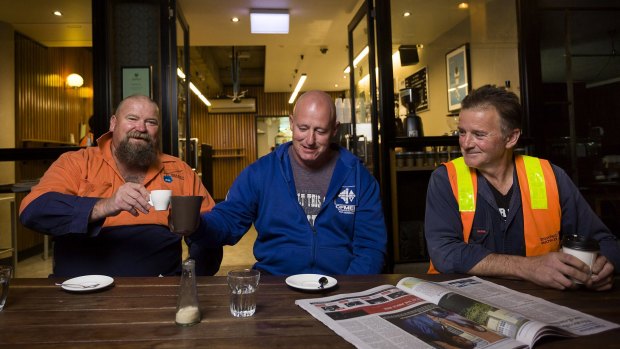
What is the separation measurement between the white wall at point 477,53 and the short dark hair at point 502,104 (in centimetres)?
262

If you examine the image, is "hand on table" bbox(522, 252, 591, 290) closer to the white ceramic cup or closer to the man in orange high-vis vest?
the man in orange high-vis vest

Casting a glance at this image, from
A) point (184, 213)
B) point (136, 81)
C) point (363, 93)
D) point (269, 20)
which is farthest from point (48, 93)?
point (184, 213)

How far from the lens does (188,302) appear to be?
37.7 inches

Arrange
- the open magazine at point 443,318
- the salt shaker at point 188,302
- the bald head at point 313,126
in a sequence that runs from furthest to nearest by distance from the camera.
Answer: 1. the bald head at point 313,126
2. the salt shaker at point 188,302
3. the open magazine at point 443,318

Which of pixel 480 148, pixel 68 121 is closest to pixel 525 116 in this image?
pixel 480 148

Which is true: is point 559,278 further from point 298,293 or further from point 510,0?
point 510,0

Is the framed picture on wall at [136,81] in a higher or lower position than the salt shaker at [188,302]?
higher

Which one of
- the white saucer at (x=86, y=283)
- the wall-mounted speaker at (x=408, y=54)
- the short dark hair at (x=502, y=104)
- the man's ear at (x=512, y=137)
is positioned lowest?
the white saucer at (x=86, y=283)

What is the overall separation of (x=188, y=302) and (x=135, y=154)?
1.34 m

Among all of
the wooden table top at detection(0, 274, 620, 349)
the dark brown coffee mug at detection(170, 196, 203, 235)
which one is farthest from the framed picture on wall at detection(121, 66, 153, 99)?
the dark brown coffee mug at detection(170, 196, 203, 235)

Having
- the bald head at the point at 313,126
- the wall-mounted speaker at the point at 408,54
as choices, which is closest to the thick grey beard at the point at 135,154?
the bald head at the point at 313,126

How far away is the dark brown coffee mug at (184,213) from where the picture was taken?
105cm

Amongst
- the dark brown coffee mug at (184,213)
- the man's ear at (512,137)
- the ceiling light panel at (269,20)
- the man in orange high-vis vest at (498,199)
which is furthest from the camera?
the ceiling light panel at (269,20)

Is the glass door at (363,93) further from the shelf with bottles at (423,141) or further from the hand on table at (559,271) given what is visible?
the hand on table at (559,271)
